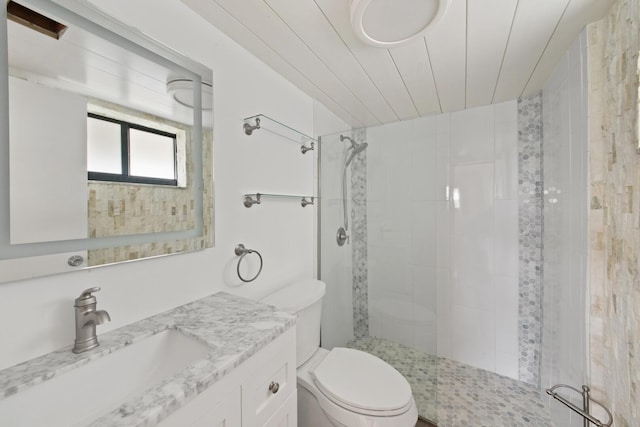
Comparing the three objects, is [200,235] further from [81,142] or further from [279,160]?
[279,160]

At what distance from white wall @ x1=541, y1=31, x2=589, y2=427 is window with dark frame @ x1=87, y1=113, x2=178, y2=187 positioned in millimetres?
1824

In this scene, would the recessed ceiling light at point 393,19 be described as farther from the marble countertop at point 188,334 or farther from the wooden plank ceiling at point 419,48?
the marble countertop at point 188,334

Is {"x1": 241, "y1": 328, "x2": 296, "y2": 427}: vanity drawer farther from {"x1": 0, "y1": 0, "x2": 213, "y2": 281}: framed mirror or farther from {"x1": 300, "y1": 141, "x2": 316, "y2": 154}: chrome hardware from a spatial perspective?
{"x1": 300, "y1": 141, "x2": 316, "y2": 154}: chrome hardware

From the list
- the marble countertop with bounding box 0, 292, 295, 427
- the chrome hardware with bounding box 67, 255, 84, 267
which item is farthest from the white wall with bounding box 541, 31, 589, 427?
the chrome hardware with bounding box 67, 255, 84, 267

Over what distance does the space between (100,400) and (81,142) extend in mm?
743

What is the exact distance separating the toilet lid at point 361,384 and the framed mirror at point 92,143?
3.01ft

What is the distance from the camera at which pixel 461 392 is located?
1.75m

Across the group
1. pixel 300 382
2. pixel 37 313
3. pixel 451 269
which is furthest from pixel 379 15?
pixel 451 269

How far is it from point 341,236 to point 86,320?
1.60m

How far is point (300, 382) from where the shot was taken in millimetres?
1255

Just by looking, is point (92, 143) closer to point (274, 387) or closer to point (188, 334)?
point (188, 334)

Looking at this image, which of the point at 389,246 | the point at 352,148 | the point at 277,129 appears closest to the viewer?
the point at 277,129

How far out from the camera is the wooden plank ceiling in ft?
3.30

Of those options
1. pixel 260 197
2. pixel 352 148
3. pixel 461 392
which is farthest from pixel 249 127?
pixel 461 392
